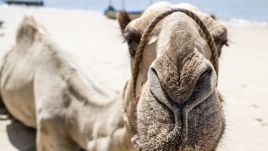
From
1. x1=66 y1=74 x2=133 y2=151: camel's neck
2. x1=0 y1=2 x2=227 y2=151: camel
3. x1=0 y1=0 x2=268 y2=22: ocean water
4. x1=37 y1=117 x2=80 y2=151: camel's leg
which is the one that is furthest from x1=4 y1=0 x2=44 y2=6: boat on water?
x1=66 y1=74 x2=133 y2=151: camel's neck

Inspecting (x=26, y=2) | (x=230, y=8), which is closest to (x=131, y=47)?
(x=26, y=2)

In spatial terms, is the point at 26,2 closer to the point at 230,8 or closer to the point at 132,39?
the point at 230,8

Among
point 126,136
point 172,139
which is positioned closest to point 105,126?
point 126,136

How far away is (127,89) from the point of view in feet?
7.47

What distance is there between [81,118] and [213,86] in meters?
1.61

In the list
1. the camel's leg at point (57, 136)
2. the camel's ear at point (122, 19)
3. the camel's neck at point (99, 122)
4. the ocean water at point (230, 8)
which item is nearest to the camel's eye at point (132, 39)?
the camel's ear at point (122, 19)

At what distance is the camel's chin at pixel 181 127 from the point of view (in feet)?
4.90

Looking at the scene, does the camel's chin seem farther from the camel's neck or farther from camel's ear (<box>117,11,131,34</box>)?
camel's ear (<box>117,11,131,34</box>)

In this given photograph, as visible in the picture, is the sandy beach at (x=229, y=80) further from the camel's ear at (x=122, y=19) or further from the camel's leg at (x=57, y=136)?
the camel's leg at (x=57, y=136)

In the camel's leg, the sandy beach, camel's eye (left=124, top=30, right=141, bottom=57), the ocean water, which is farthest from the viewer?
the ocean water

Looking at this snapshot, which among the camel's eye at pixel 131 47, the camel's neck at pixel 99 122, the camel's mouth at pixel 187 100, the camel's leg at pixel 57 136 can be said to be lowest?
the camel's leg at pixel 57 136

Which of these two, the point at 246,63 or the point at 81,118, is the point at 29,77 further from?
the point at 246,63

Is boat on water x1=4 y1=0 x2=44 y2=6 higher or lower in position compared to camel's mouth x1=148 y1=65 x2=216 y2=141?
lower

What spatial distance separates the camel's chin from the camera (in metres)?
1.49
